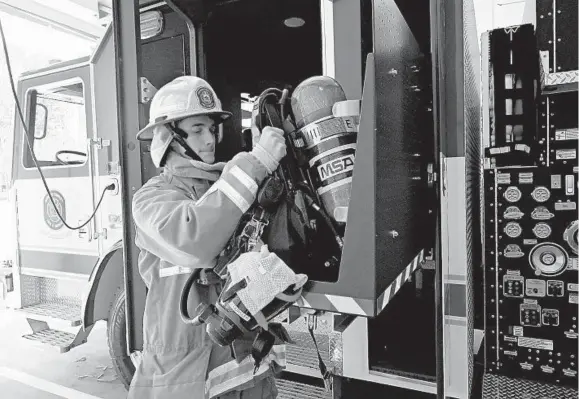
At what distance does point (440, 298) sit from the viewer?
1.69 m

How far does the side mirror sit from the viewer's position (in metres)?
4.25

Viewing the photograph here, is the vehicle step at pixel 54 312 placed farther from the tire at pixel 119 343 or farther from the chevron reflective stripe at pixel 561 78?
the chevron reflective stripe at pixel 561 78

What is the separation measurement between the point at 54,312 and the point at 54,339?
232 mm

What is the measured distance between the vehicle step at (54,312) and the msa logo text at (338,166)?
308 cm

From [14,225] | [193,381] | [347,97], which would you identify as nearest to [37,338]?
[14,225]

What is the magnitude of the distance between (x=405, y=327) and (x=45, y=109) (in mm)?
3731

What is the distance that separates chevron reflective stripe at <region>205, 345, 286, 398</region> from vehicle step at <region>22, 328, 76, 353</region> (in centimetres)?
236

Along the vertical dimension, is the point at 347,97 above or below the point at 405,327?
above

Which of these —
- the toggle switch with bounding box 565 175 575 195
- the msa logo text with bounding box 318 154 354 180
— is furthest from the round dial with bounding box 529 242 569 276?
the msa logo text with bounding box 318 154 354 180

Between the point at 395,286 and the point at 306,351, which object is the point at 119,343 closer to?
the point at 306,351

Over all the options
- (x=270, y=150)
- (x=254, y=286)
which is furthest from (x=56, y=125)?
(x=254, y=286)

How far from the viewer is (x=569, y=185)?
2.94 metres

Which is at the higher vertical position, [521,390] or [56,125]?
[56,125]

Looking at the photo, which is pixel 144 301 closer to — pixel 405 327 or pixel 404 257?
pixel 404 257
